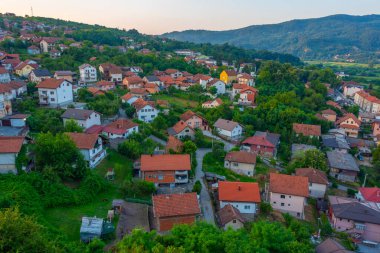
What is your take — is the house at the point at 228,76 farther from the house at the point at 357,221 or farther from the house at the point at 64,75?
the house at the point at 357,221

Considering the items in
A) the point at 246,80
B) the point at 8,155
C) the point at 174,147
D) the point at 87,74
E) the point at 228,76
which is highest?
the point at 87,74

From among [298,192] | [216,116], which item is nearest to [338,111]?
[216,116]

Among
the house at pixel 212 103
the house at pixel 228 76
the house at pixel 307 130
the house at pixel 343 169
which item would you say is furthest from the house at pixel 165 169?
the house at pixel 228 76

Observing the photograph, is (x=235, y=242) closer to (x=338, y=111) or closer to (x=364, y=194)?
(x=364, y=194)

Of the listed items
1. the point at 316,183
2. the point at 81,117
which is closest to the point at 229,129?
the point at 316,183

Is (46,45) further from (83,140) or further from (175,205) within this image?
(175,205)

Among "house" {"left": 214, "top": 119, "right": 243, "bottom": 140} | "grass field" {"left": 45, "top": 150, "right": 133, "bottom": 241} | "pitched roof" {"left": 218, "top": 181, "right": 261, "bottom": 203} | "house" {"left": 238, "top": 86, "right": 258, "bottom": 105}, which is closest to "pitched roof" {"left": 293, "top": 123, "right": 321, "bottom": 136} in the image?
"house" {"left": 214, "top": 119, "right": 243, "bottom": 140}

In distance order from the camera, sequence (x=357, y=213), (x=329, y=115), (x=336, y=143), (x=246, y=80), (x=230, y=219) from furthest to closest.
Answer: (x=246, y=80) → (x=329, y=115) → (x=336, y=143) → (x=357, y=213) → (x=230, y=219)
